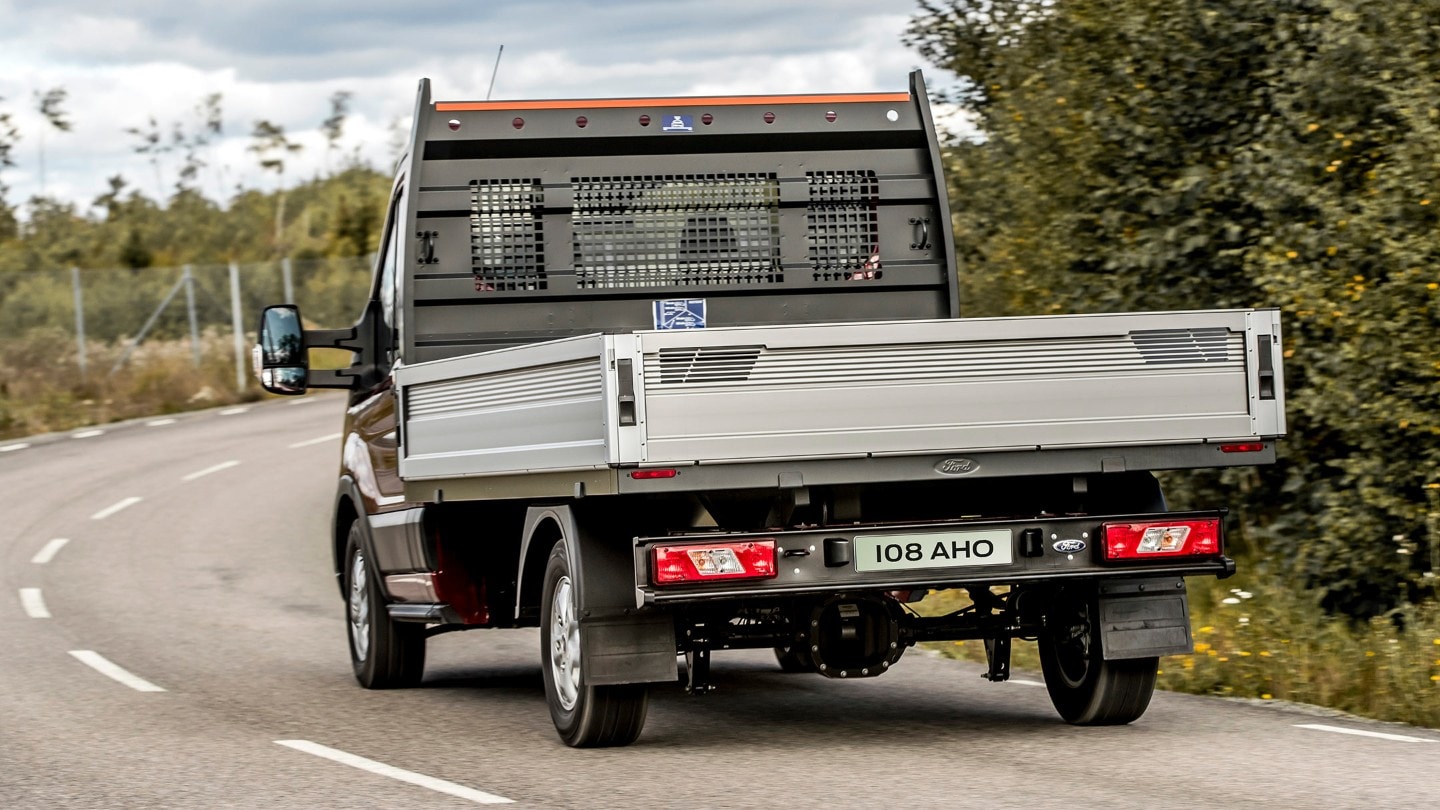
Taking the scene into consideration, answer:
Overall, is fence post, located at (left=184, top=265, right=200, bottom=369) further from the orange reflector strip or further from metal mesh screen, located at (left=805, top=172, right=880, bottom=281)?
metal mesh screen, located at (left=805, top=172, right=880, bottom=281)

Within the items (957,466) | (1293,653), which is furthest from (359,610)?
(1293,653)

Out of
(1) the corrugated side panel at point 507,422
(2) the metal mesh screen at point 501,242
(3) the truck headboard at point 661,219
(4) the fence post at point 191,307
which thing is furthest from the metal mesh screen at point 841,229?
(4) the fence post at point 191,307

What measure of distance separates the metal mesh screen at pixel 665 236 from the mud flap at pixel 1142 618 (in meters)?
2.66

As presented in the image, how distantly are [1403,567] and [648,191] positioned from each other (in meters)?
5.03

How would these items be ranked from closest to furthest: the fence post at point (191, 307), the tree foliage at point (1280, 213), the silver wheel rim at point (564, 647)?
the silver wheel rim at point (564, 647)
the tree foliage at point (1280, 213)
the fence post at point (191, 307)

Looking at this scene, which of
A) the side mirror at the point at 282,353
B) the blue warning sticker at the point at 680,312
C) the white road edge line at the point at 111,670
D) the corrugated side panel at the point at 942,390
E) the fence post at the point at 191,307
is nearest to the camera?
the corrugated side panel at the point at 942,390

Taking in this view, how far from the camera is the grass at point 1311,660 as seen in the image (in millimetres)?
8664

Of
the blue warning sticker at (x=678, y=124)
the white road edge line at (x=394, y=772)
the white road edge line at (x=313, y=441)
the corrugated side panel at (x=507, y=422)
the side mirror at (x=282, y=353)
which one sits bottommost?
the white road edge line at (x=394, y=772)

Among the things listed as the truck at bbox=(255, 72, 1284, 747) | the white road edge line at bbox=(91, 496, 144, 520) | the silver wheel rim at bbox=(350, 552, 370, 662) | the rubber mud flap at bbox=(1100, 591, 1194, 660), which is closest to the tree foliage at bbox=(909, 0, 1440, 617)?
the truck at bbox=(255, 72, 1284, 747)

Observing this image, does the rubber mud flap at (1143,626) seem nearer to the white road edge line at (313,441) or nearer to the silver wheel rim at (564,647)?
the silver wheel rim at (564,647)

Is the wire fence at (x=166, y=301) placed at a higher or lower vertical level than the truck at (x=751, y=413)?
higher

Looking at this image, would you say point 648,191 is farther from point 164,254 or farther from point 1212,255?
point 164,254

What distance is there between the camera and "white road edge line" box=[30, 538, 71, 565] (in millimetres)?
17312

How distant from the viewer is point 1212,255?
13.9 m
